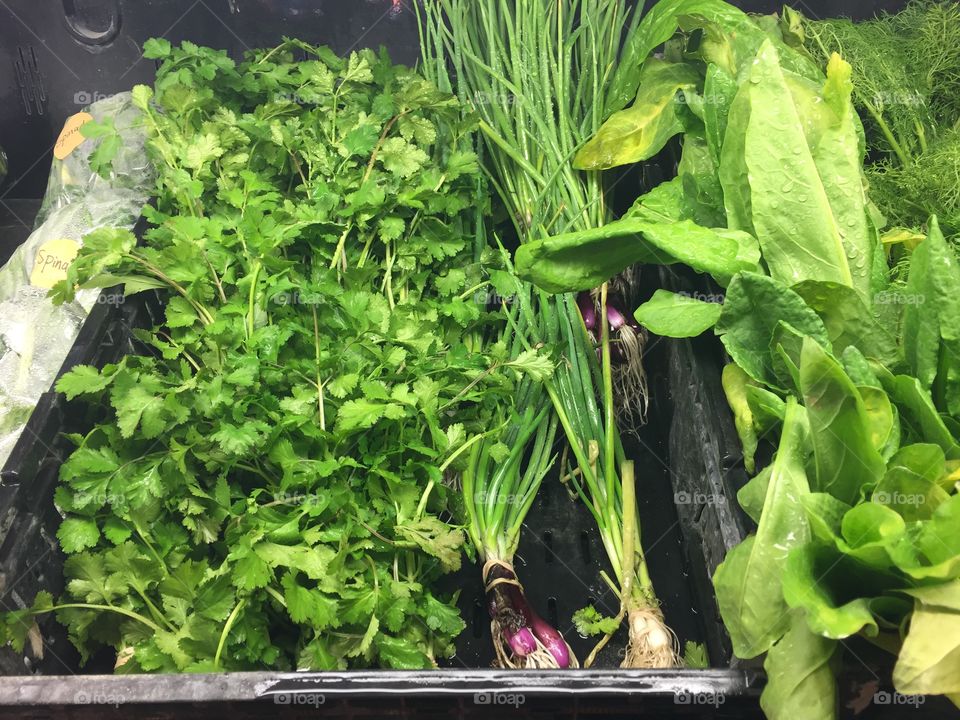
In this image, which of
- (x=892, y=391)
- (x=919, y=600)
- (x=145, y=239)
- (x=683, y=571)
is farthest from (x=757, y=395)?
(x=145, y=239)

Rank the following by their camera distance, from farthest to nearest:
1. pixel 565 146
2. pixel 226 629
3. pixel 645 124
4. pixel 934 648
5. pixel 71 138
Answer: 1. pixel 71 138
2. pixel 565 146
3. pixel 645 124
4. pixel 226 629
5. pixel 934 648

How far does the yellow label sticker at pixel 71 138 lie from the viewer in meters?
1.54

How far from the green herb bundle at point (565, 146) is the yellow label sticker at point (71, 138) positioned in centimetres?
73

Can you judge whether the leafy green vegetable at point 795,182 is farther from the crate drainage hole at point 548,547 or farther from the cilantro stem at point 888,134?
the crate drainage hole at point 548,547

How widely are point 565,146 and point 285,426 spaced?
0.78m

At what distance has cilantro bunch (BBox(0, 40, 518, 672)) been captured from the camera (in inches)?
36.0

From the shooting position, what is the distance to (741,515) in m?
0.93

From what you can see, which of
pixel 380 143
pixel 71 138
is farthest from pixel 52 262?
pixel 380 143

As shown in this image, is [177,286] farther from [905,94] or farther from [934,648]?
[905,94]

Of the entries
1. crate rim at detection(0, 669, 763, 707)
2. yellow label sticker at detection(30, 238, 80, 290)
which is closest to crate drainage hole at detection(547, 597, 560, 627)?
crate rim at detection(0, 669, 763, 707)

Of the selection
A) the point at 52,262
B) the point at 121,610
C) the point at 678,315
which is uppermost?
the point at 52,262

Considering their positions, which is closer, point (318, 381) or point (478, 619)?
point (318, 381)

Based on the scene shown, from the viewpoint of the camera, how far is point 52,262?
4.43 ft

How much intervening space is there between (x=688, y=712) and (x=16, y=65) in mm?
1884
